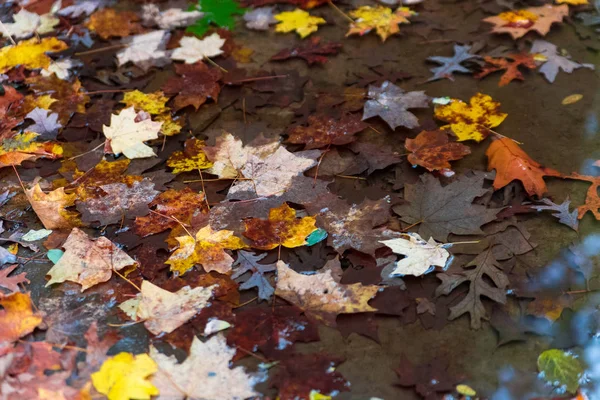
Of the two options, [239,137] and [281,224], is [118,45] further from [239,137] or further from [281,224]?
[281,224]

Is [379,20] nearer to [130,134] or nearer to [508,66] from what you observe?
[508,66]

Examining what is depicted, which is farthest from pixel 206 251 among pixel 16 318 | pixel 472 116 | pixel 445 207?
pixel 472 116

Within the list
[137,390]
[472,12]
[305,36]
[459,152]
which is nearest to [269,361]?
[137,390]

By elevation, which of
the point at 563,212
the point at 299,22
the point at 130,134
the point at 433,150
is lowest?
the point at 563,212

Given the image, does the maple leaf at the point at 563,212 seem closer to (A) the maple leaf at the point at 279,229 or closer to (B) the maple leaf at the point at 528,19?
(A) the maple leaf at the point at 279,229

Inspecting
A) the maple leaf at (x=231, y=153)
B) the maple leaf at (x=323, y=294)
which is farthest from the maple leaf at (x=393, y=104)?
the maple leaf at (x=323, y=294)

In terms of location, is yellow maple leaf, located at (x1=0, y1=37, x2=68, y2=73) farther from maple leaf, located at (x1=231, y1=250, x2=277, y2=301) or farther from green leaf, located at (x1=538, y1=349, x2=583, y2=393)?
green leaf, located at (x1=538, y1=349, x2=583, y2=393)

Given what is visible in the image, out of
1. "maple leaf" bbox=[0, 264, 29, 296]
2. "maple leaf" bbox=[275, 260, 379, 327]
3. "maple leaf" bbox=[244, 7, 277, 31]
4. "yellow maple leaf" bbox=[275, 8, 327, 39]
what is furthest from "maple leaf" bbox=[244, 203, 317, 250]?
"maple leaf" bbox=[244, 7, 277, 31]
